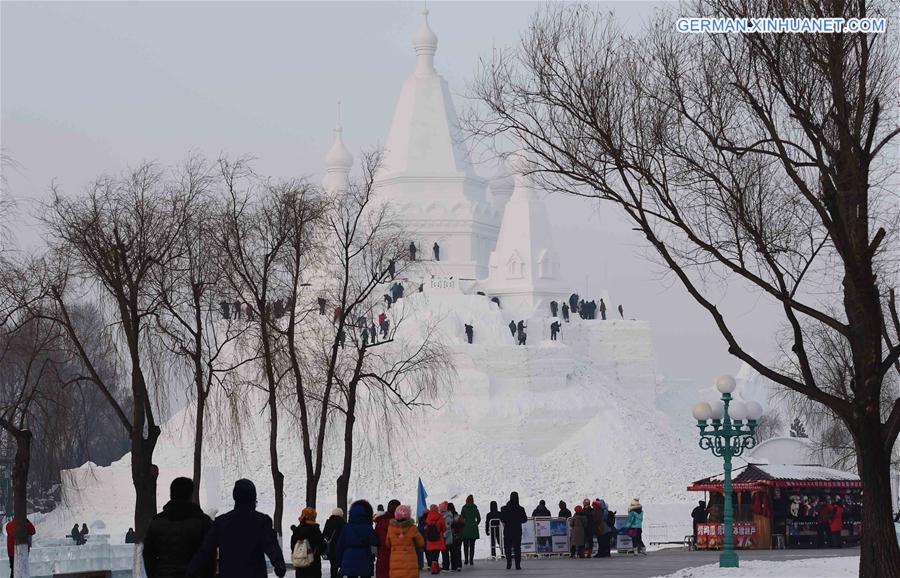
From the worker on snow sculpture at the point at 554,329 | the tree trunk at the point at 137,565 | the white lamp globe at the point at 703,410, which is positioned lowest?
the tree trunk at the point at 137,565

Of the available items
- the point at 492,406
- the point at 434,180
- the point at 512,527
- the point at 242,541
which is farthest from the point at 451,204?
the point at 242,541

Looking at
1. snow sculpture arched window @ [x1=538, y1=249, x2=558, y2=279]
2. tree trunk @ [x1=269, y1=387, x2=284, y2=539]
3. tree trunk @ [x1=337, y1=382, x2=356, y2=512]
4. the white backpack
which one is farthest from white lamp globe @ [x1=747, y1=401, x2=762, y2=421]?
snow sculpture arched window @ [x1=538, y1=249, x2=558, y2=279]

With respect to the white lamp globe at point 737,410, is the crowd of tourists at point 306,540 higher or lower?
lower

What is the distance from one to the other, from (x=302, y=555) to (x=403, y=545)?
97cm

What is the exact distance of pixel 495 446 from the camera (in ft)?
208

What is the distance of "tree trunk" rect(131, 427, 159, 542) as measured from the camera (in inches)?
919

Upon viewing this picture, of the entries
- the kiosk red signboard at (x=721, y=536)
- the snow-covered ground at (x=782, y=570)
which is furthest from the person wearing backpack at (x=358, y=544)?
the kiosk red signboard at (x=721, y=536)

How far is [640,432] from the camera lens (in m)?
63.7

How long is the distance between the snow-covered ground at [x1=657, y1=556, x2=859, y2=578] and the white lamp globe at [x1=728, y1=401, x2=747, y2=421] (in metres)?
2.63

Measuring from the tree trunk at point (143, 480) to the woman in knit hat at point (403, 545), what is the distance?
309 inches

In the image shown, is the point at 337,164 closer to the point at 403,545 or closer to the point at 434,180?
the point at 434,180

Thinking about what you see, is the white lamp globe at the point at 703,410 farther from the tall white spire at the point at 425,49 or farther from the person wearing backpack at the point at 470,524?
the tall white spire at the point at 425,49

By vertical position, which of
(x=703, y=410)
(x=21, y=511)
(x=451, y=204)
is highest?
(x=451, y=204)

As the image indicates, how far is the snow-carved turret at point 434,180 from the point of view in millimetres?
79438
